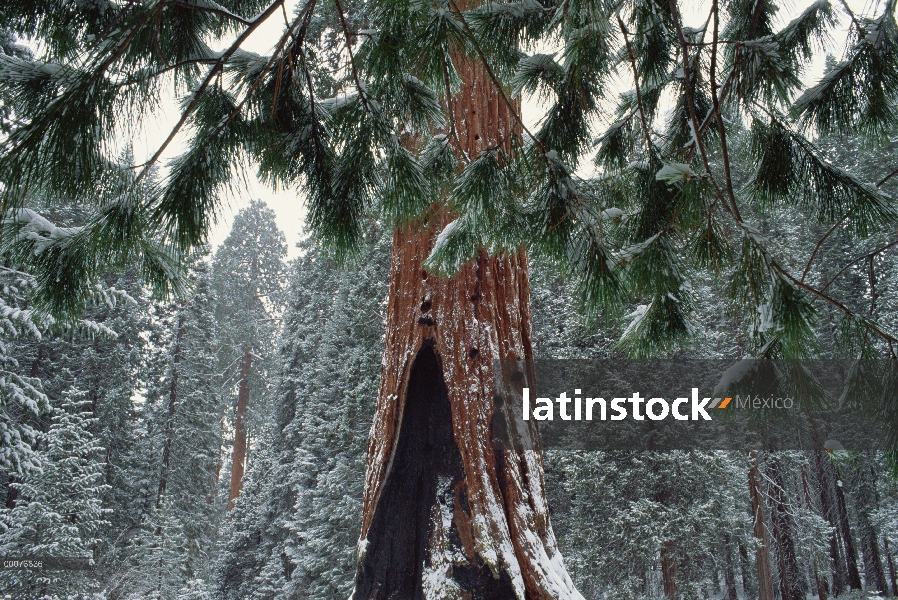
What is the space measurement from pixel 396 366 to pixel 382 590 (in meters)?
1.03

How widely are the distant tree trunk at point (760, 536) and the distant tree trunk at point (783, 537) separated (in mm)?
435

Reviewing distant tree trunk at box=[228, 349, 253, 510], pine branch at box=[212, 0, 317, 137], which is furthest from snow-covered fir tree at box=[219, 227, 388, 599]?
pine branch at box=[212, 0, 317, 137]

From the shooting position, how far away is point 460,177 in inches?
80.9

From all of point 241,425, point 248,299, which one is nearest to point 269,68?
point 241,425

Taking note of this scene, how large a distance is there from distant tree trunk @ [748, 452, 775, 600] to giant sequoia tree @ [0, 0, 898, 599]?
1055cm

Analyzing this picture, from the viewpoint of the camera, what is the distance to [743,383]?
227cm

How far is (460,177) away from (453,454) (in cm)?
130

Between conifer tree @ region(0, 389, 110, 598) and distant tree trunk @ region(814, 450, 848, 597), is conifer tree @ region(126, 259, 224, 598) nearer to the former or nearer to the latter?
conifer tree @ region(0, 389, 110, 598)

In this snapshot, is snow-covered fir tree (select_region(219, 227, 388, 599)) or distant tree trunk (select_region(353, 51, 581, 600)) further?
snow-covered fir tree (select_region(219, 227, 388, 599))

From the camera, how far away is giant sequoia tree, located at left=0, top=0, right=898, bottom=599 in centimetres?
175

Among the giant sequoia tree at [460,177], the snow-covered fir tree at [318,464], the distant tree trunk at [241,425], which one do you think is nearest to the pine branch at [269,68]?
the giant sequoia tree at [460,177]

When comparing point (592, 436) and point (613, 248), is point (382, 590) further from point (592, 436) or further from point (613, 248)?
point (592, 436)

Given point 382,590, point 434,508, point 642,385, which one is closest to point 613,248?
point 434,508

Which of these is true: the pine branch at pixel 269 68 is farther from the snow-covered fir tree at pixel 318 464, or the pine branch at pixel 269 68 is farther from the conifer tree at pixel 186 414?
the conifer tree at pixel 186 414
